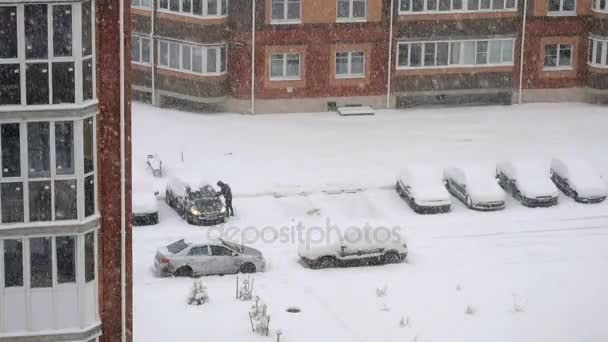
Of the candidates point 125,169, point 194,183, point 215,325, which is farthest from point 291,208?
point 125,169

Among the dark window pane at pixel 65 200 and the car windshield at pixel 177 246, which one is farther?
the car windshield at pixel 177 246

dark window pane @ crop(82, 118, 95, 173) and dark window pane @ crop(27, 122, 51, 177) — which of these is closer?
dark window pane @ crop(27, 122, 51, 177)

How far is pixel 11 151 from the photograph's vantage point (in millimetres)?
20453

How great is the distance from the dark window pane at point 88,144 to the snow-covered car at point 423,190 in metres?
21.1

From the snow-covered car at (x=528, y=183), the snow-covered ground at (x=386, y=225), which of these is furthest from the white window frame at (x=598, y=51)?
the snow-covered car at (x=528, y=183)

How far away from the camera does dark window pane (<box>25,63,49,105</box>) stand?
20.1 meters

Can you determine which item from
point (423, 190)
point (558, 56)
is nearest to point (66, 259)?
point (423, 190)

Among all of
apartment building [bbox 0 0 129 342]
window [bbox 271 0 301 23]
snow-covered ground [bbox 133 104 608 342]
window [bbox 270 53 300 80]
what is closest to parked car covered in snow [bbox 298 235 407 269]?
snow-covered ground [bbox 133 104 608 342]

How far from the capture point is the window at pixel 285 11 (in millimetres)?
51594

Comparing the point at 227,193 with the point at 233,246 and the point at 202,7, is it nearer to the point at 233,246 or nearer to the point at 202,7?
the point at 233,246

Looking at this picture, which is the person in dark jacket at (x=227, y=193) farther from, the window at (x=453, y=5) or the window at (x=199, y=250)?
the window at (x=453, y=5)

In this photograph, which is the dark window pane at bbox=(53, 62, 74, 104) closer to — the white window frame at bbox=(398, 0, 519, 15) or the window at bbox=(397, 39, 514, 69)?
the white window frame at bbox=(398, 0, 519, 15)

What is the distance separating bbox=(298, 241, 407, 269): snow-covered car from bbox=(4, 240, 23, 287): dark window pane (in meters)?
16.0

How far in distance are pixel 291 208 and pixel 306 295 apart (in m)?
7.54
